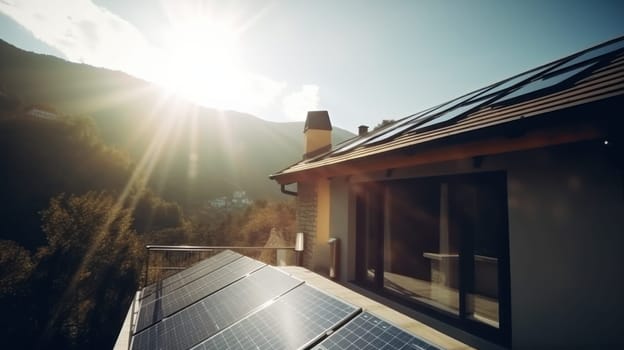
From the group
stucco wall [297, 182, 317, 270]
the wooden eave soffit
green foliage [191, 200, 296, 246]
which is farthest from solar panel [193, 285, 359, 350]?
green foliage [191, 200, 296, 246]

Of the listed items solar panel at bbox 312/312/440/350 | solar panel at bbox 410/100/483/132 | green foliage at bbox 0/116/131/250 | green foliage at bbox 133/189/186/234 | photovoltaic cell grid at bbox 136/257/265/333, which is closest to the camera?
solar panel at bbox 312/312/440/350

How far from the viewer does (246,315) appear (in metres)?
2.55

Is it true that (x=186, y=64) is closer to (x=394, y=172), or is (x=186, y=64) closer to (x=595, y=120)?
(x=394, y=172)

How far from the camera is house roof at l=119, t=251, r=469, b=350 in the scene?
1.87 m

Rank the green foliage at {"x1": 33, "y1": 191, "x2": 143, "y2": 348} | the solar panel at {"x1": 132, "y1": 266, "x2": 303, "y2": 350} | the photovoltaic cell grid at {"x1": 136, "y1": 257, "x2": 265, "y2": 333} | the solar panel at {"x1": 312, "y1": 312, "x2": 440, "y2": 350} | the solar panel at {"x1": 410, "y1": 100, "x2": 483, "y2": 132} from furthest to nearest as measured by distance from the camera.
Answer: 1. the green foliage at {"x1": 33, "y1": 191, "x2": 143, "y2": 348}
2. the solar panel at {"x1": 410, "y1": 100, "x2": 483, "y2": 132}
3. the photovoltaic cell grid at {"x1": 136, "y1": 257, "x2": 265, "y2": 333}
4. the solar panel at {"x1": 132, "y1": 266, "x2": 303, "y2": 350}
5. the solar panel at {"x1": 312, "y1": 312, "x2": 440, "y2": 350}

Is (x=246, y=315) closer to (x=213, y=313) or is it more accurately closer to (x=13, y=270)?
(x=213, y=313)

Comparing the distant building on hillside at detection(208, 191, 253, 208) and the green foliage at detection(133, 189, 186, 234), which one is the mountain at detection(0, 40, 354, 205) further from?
the green foliage at detection(133, 189, 186, 234)

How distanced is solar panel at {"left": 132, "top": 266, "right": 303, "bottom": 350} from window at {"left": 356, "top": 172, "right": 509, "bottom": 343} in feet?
9.86

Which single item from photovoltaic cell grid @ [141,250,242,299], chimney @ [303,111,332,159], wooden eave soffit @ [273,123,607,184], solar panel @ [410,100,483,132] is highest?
chimney @ [303,111,332,159]

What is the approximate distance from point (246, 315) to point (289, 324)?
1.79 ft

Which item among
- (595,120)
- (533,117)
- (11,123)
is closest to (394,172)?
(533,117)

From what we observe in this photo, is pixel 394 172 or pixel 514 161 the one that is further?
pixel 394 172

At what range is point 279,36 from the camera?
31.5 ft

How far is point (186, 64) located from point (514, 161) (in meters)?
15.3
